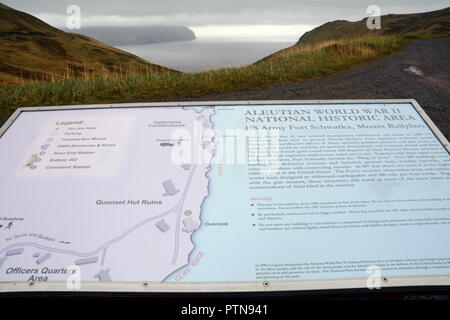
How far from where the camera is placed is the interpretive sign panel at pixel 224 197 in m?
2.23

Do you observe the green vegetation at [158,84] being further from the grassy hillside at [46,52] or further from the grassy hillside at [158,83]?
the grassy hillside at [46,52]

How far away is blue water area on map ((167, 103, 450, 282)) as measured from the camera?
2.24 meters

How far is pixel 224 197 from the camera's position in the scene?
2.63 metres

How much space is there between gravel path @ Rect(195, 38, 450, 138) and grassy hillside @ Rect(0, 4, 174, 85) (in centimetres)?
3641

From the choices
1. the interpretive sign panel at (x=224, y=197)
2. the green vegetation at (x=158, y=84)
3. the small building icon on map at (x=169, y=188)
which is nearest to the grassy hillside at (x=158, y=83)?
the green vegetation at (x=158, y=84)

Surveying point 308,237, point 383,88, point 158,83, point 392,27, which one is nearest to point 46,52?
point 158,83

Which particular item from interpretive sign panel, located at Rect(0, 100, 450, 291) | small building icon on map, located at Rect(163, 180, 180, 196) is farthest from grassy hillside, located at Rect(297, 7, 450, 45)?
small building icon on map, located at Rect(163, 180, 180, 196)

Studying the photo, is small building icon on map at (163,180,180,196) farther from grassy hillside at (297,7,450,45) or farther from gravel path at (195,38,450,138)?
grassy hillside at (297,7,450,45)

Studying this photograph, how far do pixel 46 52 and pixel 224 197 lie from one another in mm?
74227

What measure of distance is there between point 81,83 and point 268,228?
9867 millimetres

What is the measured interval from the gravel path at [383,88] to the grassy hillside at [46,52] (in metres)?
36.4

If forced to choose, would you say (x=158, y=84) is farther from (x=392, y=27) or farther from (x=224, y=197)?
(x=392, y=27)

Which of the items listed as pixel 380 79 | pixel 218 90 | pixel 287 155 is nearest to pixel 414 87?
pixel 380 79

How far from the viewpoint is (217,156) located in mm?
2938
